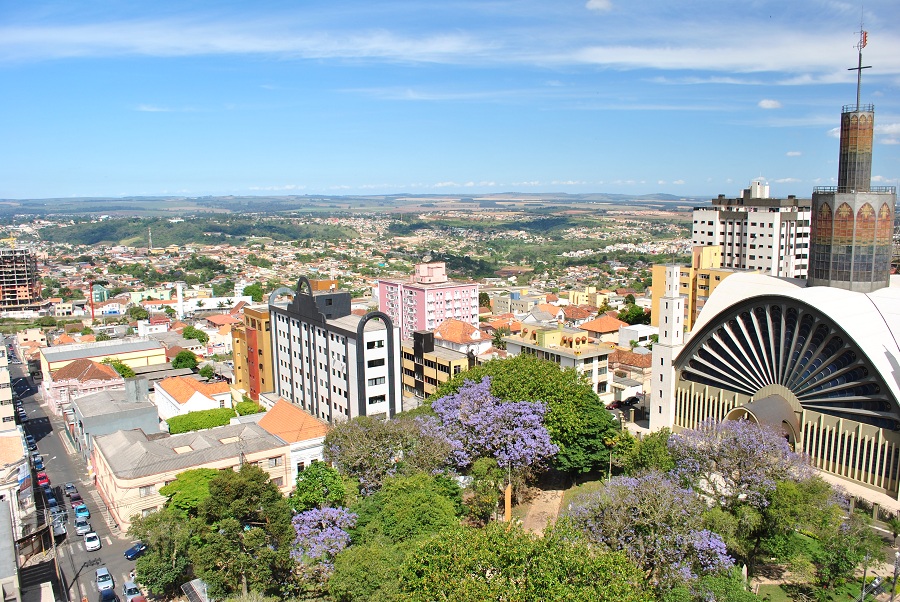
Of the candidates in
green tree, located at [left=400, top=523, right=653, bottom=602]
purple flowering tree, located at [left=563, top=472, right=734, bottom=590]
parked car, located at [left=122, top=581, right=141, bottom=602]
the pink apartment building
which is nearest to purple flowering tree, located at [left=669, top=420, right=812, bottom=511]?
purple flowering tree, located at [left=563, top=472, right=734, bottom=590]

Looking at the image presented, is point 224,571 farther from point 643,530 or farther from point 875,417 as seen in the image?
point 875,417

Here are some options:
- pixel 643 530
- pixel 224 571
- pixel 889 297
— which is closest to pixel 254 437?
pixel 224 571

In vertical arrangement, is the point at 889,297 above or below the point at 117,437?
above

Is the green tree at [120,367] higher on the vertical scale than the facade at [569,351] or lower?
lower

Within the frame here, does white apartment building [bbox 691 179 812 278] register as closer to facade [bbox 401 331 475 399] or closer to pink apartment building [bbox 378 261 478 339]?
pink apartment building [bbox 378 261 478 339]

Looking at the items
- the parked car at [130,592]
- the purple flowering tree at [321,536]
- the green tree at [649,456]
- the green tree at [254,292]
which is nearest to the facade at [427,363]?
the green tree at [649,456]

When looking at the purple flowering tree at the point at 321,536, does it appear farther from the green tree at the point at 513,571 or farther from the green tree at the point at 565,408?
the green tree at the point at 565,408
